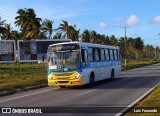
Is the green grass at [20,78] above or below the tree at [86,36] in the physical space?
below

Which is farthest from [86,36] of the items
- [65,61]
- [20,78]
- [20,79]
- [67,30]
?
[65,61]

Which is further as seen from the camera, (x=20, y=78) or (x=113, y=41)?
(x=113, y=41)

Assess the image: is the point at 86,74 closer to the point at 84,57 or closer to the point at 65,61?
the point at 84,57

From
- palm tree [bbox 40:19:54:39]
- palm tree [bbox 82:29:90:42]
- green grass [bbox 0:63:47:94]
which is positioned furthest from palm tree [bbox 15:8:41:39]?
green grass [bbox 0:63:47:94]

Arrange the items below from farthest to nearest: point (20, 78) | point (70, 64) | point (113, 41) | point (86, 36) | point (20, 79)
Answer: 1. point (113, 41)
2. point (86, 36)
3. point (20, 78)
4. point (20, 79)
5. point (70, 64)

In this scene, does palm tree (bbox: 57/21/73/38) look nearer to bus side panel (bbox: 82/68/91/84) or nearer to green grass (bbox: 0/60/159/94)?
green grass (bbox: 0/60/159/94)

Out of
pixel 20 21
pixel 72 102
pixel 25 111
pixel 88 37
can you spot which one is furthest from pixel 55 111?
pixel 88 37

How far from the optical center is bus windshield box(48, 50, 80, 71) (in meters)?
22.0

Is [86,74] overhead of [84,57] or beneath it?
beneath

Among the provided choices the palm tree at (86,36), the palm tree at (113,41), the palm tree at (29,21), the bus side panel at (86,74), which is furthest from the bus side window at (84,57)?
the palm tree at (113,41)

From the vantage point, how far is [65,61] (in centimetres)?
2211

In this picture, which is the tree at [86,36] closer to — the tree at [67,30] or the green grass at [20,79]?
the tree at [67,30]

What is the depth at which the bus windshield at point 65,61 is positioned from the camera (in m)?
22.0

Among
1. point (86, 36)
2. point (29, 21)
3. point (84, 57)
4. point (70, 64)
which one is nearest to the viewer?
point (70, 64)
